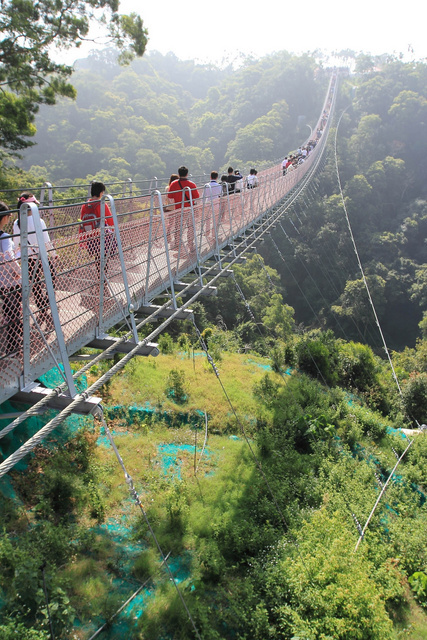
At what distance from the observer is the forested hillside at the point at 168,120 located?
1199 inches

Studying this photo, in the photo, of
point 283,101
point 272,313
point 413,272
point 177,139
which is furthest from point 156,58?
point 272,313

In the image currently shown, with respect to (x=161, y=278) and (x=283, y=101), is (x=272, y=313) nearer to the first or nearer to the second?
(x=161, y=278)

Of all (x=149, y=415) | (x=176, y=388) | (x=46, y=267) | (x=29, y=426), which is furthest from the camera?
(x=176, y=388)

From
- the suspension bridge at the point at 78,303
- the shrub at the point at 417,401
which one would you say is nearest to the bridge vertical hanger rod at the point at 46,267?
the suspension bridge at the point at 78,303

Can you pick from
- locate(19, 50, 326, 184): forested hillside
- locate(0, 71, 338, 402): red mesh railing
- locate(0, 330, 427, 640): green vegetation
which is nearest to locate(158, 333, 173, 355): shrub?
locate(0, 330, 427, 640): green vegetation

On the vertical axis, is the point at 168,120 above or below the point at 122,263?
above

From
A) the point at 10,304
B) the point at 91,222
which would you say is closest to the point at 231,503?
the point at 91,222

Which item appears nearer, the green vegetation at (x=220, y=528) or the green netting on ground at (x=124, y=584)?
the green netting on ground at (x=124, y=584)

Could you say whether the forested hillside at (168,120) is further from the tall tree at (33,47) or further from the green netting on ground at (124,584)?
the green netting on ground at (124,584)

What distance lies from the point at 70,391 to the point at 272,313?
1400 cm

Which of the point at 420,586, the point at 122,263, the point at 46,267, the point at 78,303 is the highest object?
the point at 46,267

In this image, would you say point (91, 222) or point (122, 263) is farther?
point (91, 222)

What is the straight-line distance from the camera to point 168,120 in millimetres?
39969

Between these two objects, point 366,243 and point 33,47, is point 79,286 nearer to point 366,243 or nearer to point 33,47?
point 33,47
